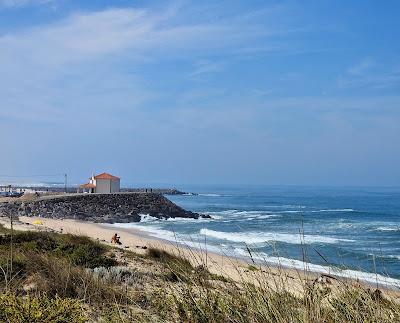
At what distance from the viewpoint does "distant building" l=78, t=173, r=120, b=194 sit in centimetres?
5934

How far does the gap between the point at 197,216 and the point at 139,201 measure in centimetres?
778

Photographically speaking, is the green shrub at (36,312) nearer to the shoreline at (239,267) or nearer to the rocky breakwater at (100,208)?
the shoreline at (239,267)


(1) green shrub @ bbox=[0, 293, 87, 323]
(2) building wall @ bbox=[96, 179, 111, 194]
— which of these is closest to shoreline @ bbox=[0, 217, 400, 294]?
(1) green shrub @ bbox=[0, 293, 87, 323]

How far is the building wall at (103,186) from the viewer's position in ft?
195

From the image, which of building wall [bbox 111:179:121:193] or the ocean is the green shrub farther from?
building wall [bbox 111:179:121:193]

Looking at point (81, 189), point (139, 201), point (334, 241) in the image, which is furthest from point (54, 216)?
point (334, 241)

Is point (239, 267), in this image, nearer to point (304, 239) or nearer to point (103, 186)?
point (304, 239)

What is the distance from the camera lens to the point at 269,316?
3.16m

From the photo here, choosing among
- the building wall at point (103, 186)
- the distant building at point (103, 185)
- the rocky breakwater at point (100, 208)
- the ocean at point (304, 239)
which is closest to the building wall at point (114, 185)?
the distant building at point (103, 185)

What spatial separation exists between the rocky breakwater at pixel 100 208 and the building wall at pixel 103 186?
5055 mm

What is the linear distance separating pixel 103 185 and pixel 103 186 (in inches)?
6.7

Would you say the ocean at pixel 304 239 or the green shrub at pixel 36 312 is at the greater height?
the green shrub at pixel 36 312

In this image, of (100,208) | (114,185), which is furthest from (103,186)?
(100,208)

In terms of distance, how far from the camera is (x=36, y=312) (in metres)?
3.96
